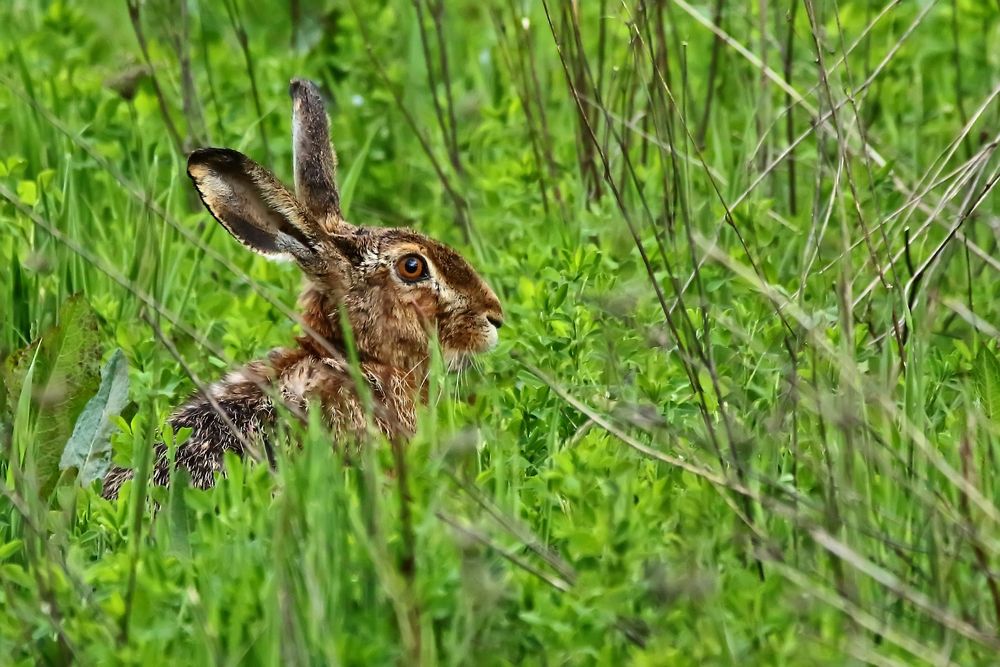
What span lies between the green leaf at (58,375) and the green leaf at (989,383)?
8.27 feet

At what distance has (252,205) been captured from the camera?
201 inches

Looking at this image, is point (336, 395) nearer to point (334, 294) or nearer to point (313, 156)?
point (334, 294)

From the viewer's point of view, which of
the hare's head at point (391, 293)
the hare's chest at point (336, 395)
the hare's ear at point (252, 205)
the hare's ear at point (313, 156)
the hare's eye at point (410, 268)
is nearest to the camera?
the hare's chest at point (336, 395)

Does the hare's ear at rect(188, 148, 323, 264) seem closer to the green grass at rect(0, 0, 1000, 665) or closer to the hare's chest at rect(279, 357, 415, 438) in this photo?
the green grass at rect(0, 0, 1000, 665)

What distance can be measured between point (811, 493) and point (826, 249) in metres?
1.85

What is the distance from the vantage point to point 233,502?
147 inches

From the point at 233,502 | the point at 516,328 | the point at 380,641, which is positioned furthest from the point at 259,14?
the point at 380,641

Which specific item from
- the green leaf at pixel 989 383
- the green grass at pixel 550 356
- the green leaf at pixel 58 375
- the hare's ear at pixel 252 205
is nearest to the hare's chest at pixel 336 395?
the green grass at pixel 550 356

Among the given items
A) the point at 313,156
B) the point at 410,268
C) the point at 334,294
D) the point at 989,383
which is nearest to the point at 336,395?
the point at 334,294

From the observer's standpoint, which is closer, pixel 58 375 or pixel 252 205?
pixel 58 375

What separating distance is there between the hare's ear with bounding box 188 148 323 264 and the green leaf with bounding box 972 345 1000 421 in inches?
82.5

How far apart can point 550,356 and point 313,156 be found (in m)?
1.43

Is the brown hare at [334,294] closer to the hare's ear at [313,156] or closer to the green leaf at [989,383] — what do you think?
the hare's ear at [313,156]

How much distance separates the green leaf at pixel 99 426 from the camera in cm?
468
